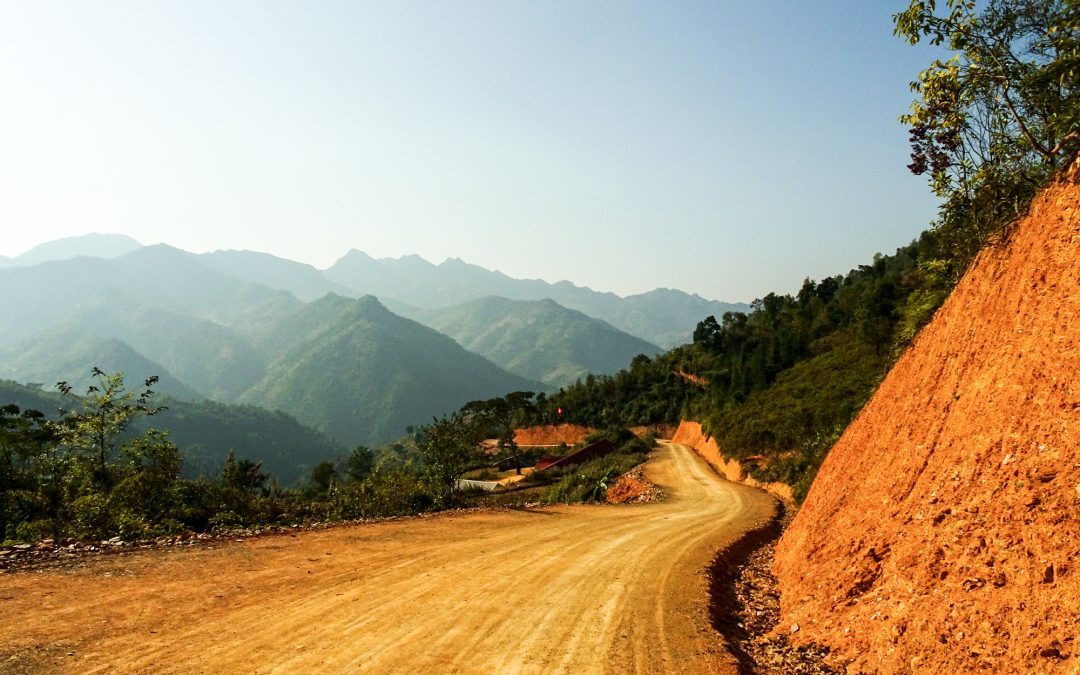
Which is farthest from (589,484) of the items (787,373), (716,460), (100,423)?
(100,423)

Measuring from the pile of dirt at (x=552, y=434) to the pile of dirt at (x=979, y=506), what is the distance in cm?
9362

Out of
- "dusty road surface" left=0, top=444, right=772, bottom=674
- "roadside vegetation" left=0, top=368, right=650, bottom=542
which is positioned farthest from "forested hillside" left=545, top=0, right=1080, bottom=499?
"roadside vegetation" left=0, top=368, right=650, bottom=542

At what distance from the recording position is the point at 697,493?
121 ft

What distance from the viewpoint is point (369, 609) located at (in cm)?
1111

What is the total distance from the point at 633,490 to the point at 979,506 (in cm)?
3563

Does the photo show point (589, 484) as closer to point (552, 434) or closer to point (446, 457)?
point (446, 457)

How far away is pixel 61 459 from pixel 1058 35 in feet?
110

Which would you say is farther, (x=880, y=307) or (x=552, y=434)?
(x=552, y=434)

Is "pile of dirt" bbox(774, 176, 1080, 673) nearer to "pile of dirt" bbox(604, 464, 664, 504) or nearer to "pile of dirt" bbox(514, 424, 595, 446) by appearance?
"pile of dirt" bbox(604, 464, 664, 504)

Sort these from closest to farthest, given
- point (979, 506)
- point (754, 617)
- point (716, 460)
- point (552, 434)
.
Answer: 1. point (979, 506)
2. point (754, 617)
3. point (716, 460)
4. point (552, 434)

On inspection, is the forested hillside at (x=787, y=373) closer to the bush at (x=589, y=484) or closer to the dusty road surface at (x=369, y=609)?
the bush at (x=589, y=484)

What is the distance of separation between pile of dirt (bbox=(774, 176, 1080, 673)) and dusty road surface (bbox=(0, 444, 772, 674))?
110 inches

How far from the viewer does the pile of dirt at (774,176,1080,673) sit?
660cm

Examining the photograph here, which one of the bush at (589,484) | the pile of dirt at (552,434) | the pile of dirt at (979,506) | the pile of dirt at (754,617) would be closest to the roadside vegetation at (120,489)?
the pile of dirt at (754,617)
